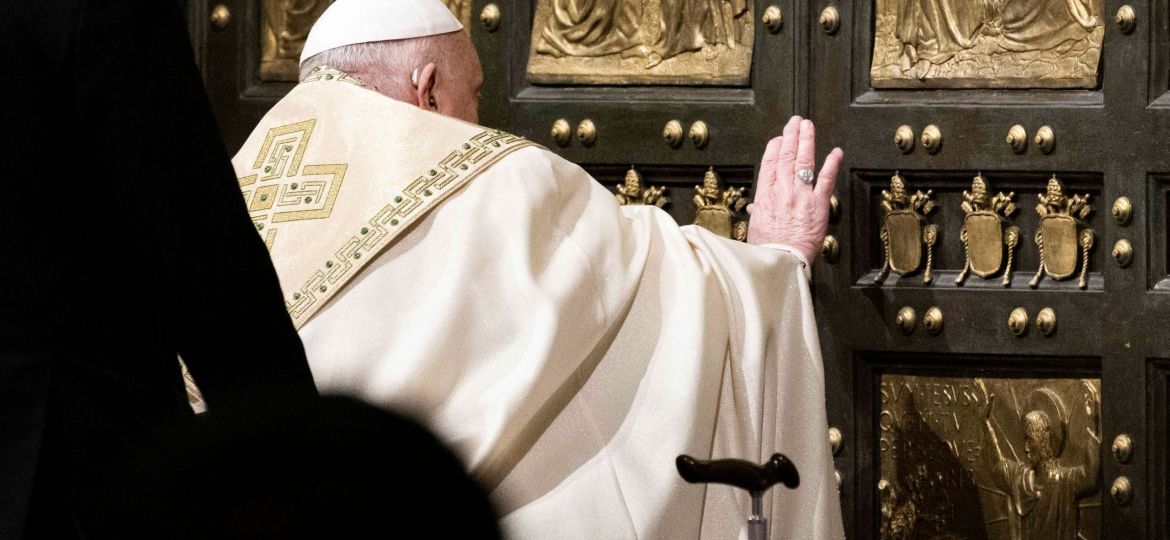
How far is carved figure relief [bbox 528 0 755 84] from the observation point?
3207 mm

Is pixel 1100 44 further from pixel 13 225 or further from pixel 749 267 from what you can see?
pixel 13 225

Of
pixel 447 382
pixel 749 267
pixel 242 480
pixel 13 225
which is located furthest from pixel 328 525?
pixel 749 267

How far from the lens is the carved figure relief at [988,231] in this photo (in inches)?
121

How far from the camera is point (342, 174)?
2.49 m

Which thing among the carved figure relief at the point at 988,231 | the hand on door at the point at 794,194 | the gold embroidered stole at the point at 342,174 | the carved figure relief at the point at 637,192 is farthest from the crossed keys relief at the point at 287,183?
the carved figure relief at the point at 988,231

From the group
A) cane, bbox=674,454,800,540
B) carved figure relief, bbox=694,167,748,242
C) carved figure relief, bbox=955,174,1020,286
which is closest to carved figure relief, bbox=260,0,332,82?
carved figure relief, bbox=694,167,748,242

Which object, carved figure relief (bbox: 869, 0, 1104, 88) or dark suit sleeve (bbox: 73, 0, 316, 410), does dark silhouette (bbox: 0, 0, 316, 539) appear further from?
carved figure relief (bbox: 869, 0, 1104, 88)

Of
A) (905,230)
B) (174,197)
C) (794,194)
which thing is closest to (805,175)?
(794,194)

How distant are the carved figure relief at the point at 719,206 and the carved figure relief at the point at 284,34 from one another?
90 cm

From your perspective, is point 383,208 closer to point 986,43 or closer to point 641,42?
point 641,42

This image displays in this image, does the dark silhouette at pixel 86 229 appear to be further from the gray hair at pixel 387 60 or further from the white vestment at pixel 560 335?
the gray hair at pixel 387 60

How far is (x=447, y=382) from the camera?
2289 mm

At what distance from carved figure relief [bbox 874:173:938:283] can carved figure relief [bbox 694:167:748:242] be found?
29 cm

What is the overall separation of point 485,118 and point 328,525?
9.04 ft
